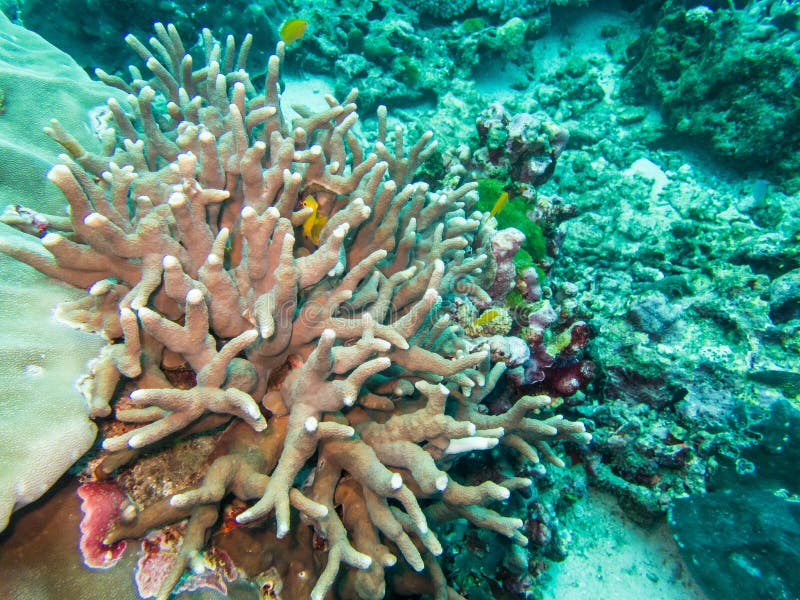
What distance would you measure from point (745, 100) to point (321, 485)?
11265 mm

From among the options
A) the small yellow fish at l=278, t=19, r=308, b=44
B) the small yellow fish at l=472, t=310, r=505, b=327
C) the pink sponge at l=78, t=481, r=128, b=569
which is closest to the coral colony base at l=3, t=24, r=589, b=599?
the pink sponge at l=78, t=481, r=128, b=569

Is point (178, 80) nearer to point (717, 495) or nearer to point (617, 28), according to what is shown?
point (717, 495)

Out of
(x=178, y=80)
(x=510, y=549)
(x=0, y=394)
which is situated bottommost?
(x=510, y=549)

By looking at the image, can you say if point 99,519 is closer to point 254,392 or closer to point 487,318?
point 254,392

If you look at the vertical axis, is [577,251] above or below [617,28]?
below

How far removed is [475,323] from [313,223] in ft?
5.98

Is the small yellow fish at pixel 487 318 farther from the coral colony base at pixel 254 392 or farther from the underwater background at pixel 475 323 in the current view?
the coral colony base at pixel 254 392

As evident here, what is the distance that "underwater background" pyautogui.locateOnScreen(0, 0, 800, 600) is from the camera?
231 cm

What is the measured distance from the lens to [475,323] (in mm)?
4066

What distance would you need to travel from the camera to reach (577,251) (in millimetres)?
7785

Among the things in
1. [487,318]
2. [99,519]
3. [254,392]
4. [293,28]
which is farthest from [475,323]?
[293,28]

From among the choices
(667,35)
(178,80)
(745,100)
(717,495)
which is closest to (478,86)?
(667,35)

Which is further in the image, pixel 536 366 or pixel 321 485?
pixel 536 366

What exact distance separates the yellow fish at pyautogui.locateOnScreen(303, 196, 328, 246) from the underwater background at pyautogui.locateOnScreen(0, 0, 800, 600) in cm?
2
